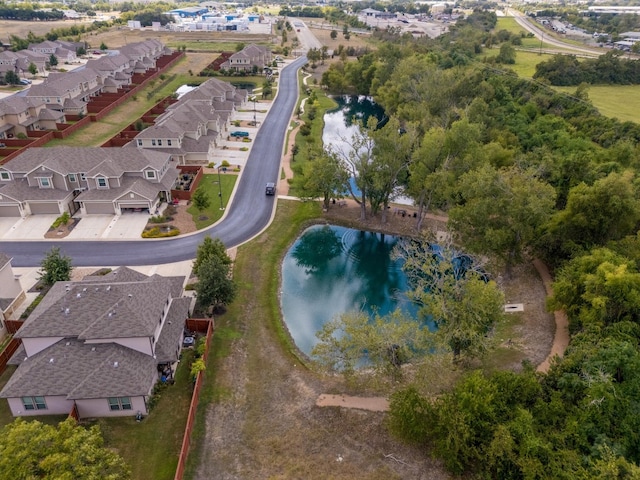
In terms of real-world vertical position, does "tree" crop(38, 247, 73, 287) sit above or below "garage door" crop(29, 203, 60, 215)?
above

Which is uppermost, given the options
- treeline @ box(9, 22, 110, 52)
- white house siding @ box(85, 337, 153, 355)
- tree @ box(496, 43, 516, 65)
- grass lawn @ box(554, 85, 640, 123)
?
tree @ box(496, 43, 516, 65)

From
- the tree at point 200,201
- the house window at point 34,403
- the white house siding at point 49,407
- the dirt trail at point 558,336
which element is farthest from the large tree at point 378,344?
the tree at point 200,201

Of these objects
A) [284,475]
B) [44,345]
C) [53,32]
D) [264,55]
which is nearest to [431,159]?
[284,475]

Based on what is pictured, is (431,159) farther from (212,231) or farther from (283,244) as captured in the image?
(212,231)

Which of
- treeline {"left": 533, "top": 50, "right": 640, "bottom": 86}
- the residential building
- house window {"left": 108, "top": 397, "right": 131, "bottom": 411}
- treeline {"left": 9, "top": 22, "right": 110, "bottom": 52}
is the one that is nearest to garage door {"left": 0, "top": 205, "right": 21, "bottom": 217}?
the residential building

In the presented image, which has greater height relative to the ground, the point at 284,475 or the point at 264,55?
the point at 264,55

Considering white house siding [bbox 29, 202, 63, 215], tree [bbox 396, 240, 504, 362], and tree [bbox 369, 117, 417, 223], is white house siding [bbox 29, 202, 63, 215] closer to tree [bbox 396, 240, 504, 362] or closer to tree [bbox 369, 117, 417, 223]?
tree [bbox 369, 117, 417, 223]
